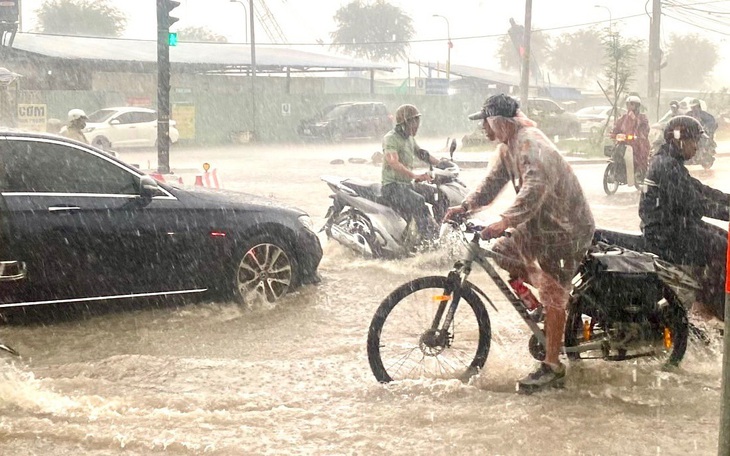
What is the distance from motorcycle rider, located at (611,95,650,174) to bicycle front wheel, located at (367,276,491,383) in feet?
37.4

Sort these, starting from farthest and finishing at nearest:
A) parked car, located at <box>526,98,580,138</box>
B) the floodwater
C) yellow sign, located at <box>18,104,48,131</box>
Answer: parked car, located at <box>526,98,580,138</box> → yellow sign, located at <box>18,104,48,131</box> → the floodwater

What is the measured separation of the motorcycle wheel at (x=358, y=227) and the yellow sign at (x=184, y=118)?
29.6 meters

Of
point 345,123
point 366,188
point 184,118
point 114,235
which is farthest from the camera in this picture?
point 345,123

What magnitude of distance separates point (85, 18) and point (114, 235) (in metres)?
85.6

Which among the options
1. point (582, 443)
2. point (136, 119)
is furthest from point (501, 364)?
point (136, 119)

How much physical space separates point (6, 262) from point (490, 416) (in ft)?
12.3

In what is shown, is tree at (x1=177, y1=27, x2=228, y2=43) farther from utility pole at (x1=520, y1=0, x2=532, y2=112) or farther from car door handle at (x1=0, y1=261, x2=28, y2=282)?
car door handle at (x1=0, y1=261, x2=28, y2=282)

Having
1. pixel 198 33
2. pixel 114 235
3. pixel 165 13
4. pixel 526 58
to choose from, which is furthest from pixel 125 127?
pixel 198 33

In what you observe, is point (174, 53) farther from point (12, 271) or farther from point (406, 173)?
point (12, 271)

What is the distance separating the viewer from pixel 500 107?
5.61m

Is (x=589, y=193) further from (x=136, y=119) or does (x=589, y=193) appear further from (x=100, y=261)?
(x=136, y=119)

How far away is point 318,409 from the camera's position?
538cm

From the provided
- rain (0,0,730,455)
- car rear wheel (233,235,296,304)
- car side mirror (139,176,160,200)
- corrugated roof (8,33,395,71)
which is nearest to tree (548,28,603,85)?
corrugated roof (8,33,395,71)

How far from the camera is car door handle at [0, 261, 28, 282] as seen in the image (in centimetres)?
683
